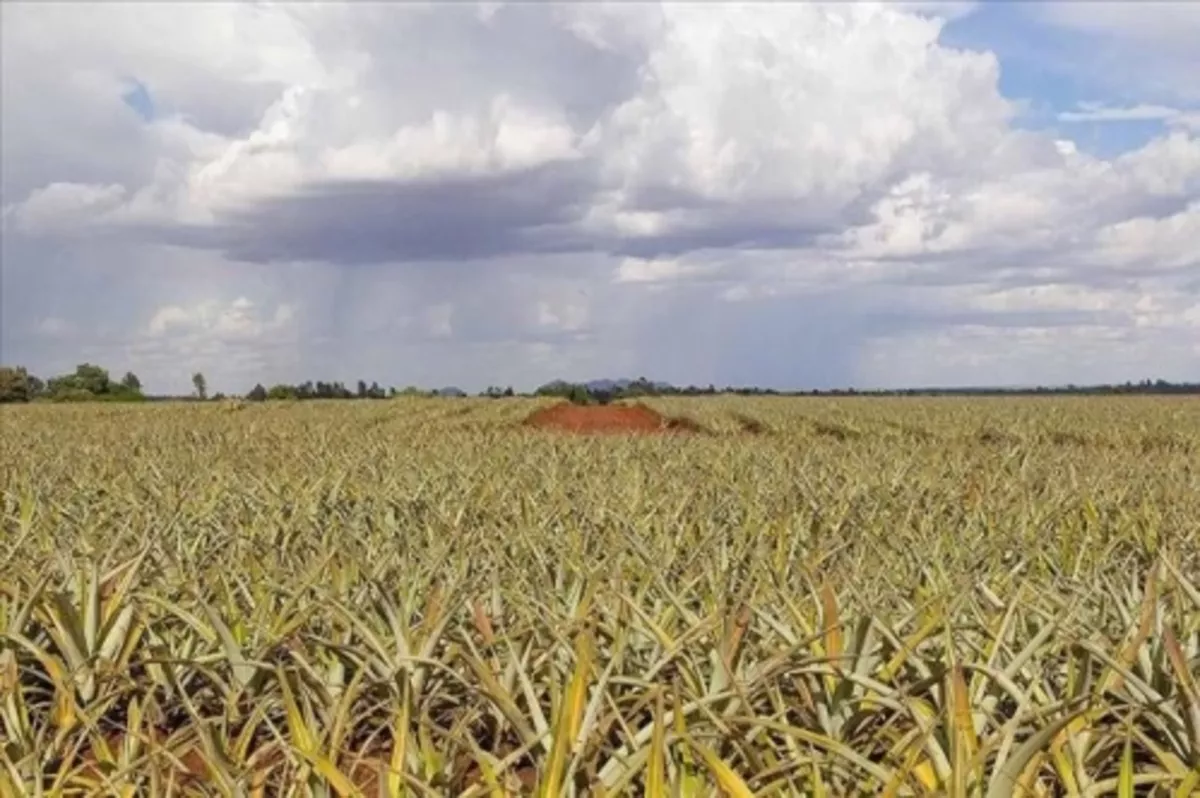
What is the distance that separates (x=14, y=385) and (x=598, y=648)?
89300mm

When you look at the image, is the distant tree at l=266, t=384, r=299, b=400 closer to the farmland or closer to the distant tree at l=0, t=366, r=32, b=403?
the distant tree at l=0, t=366, r=32, b=403

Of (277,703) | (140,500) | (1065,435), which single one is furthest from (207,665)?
(1065,435)

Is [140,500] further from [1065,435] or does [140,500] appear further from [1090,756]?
[1065,435]

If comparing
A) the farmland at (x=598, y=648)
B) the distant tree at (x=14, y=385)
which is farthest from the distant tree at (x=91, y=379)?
the farmland at (x=598, y=648)

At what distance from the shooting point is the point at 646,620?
3.12 metres

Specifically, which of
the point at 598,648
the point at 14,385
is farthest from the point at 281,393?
the point at 598,648

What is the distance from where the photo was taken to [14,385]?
82.6 meters

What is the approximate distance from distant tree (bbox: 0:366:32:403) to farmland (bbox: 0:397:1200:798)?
82.4 meters

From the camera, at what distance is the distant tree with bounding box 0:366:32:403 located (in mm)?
81062

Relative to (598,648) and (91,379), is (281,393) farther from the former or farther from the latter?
(598,648)

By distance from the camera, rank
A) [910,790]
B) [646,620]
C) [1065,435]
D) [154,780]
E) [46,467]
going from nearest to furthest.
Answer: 1. [154,780]
2. [910,790]
3. [646,620]
4. [46,467]
5. [1065,435]

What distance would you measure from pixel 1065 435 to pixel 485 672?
2606 cm

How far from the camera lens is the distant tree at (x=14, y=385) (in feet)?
266

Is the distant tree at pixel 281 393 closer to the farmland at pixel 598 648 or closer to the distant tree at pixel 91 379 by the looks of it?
the distant tree at pixel 91 379
